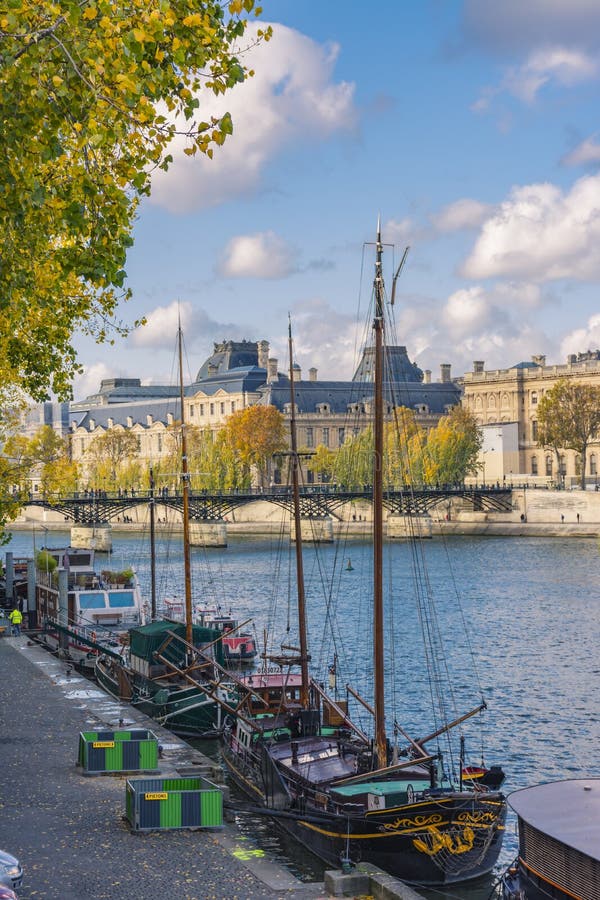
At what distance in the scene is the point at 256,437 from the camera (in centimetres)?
16362

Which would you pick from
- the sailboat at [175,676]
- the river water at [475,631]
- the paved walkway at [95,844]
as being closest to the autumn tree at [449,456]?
the river water at [475,631]

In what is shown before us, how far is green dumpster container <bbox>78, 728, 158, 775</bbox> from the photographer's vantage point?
88.1ft

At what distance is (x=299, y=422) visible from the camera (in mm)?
187375

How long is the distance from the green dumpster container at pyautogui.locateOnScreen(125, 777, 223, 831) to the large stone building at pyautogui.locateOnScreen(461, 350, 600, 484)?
508ft

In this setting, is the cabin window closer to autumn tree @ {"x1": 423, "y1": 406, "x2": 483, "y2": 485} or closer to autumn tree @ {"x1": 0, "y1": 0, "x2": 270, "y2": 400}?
autumn tree @ {"x1": 0, "y1": 0, "x2": 270, "y2": 400}

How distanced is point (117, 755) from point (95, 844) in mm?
5223

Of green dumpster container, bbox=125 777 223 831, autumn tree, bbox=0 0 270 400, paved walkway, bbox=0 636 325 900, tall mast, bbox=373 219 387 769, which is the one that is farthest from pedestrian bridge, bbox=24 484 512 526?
autumn tree, bbox=0 0 270 400

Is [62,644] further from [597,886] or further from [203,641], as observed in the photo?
[597,886]

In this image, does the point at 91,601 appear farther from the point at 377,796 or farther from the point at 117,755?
the point at 377,796

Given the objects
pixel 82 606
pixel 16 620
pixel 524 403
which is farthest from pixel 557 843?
pixel 524 403

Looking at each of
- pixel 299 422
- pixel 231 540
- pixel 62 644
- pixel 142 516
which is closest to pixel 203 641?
pixel 62 644

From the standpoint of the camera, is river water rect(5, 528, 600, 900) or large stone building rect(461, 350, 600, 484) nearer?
river water rect(5, 528, 600, 900)

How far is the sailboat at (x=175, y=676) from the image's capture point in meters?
37.2

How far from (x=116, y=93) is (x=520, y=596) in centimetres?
6197
